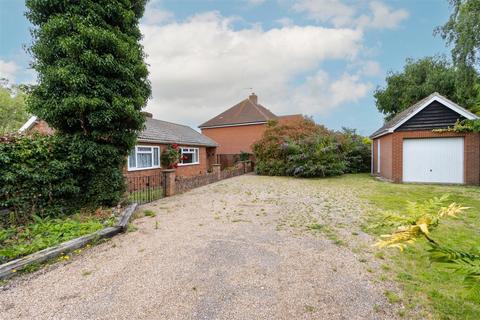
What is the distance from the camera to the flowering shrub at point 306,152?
14781mm

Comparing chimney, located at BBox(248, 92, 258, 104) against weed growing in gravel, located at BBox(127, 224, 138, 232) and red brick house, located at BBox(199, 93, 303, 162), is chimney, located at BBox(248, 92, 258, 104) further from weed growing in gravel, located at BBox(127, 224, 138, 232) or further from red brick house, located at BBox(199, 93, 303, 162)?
weed growing in gravel, located at BBox(127, 224, 138, 232)

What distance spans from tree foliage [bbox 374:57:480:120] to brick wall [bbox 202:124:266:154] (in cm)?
1380

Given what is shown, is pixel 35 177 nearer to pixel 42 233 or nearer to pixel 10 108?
pixel 42 233

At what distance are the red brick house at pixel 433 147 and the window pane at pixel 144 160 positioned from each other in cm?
1261

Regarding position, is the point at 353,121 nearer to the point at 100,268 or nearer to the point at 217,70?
the point at 217,70

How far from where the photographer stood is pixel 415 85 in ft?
73.4

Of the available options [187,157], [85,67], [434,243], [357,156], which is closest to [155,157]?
[187,157]

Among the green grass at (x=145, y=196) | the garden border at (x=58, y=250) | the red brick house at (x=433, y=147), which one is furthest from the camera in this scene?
the red brick house at (x=433, y=147)

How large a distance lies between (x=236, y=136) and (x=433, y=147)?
648 inches

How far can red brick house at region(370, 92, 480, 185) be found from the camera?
1087cm

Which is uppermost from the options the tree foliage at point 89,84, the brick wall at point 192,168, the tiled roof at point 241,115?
the tiled roof at point 241,115

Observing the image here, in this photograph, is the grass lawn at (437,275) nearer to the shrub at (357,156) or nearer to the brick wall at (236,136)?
the shrub at (357,156)

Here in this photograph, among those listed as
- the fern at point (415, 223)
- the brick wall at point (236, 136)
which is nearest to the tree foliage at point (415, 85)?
the brick wall at point (236, 136)

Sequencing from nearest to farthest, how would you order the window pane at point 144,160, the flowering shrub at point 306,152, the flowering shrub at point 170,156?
the window pane at point 144,160 → the flowering shrub at point 170,156 → the flowering shrub at point 306,152
